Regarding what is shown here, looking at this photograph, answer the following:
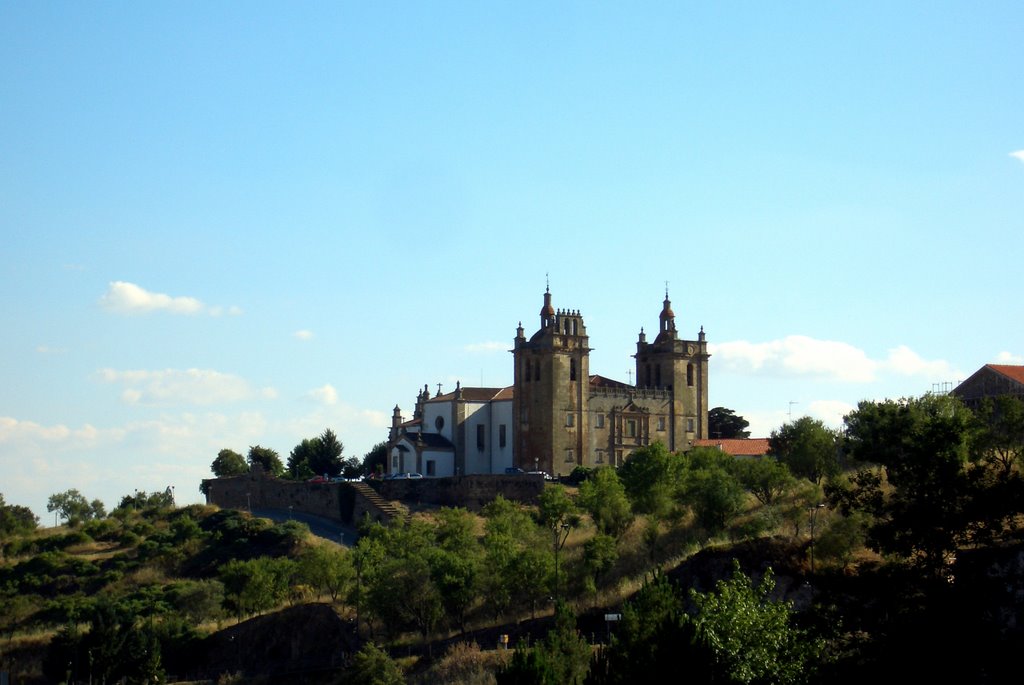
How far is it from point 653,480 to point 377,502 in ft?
53.7

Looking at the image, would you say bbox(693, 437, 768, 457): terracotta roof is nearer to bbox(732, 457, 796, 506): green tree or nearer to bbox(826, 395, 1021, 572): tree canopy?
bbox(732, 457, 796, 506): green tree

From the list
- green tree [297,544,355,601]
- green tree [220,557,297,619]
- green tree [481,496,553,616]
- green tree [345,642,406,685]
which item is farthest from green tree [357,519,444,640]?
green tree [345,642,406,685]

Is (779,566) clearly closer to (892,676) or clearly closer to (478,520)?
(892,676)

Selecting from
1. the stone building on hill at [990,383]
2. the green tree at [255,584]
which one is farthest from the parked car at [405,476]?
the stone building on hill at [990,383]

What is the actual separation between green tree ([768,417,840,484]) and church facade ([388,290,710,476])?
1605 centimetres

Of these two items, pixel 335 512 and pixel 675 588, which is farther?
pixel 335 512

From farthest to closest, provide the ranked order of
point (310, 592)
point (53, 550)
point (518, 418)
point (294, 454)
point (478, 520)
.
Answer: point (294, 454)
point (518, 418)
point (53, 550)
point (478, 520)
point (310, 592)

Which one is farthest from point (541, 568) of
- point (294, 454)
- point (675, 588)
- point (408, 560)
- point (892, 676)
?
point (294, 454)

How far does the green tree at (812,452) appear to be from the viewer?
63594mm

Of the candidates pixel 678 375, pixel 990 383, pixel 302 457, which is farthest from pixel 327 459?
pixel 990 383

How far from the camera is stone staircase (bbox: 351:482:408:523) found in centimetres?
7094

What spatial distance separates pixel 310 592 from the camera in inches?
2429

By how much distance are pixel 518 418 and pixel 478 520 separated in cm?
1192

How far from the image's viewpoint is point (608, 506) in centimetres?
6006
